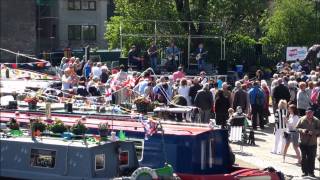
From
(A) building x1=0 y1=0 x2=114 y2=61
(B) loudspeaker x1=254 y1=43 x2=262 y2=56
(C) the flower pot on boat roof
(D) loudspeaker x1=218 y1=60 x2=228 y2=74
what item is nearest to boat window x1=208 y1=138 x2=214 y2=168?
(C) the flower pot on boat roof

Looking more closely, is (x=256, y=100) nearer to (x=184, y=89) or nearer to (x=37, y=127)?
(x=184, y=89)

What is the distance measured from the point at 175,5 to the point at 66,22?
76.6 feet

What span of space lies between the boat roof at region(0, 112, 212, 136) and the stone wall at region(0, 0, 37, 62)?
133 ft

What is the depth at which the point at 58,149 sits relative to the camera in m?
13.7

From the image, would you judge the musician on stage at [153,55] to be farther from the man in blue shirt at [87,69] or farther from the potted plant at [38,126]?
the potted plant at [38,126]

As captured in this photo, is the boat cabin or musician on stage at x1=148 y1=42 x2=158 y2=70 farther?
musician on stage at x1=148 y1=42 x2=158 y2=70

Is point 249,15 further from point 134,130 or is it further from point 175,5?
point 134,130

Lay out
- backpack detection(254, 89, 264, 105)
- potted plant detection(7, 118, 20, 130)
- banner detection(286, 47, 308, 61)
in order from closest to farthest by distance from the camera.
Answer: potted plant detection(7, 118, 20, 130), backpack detection(254, 89, 264, 105), banner detection(286, 47, 308, 61)

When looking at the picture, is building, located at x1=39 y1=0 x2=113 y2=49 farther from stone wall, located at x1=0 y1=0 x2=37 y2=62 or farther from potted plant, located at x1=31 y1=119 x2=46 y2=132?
potted plant, located at x1=31 y1=119 x2=46 y2=132

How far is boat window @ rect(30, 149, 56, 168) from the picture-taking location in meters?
13.9

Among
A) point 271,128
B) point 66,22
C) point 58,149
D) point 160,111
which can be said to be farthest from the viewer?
point 66,22

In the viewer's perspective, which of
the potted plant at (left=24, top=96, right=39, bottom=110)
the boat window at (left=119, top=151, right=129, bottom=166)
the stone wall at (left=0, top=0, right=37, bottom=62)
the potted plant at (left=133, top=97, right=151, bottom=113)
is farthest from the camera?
the stone wall at (left=0, top=0, right=37, bottom=62)

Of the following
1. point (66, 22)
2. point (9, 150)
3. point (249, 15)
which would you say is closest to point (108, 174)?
point (9, 150)

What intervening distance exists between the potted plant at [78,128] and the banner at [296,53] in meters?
27.7
